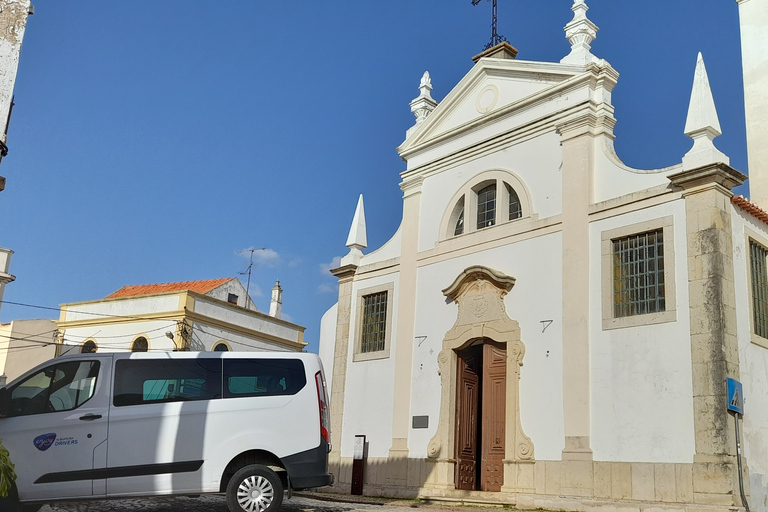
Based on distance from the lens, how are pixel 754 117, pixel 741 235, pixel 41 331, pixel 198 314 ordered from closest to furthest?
1. pixel 741 235
2. pixel 754 117
3. pixel 198 314
4. pixel 41 331

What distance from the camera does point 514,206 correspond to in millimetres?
16062

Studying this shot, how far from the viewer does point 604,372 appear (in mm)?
13062

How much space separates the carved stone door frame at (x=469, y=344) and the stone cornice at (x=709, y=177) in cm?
400

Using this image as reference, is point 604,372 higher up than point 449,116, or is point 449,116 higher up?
point 449,116

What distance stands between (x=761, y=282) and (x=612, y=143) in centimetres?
373

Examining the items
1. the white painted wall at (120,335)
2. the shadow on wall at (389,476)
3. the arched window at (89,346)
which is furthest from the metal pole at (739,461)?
the arched window at (89,346)

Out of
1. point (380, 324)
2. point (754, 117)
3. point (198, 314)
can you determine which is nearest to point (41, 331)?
point (198, 314)

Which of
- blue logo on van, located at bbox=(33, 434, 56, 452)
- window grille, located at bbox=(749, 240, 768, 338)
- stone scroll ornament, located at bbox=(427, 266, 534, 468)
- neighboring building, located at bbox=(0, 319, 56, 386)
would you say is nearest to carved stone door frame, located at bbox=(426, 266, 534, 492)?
stone scroll ornament, located at bbox=(427, 266, 534, 468)

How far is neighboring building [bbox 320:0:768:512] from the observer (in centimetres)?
1188

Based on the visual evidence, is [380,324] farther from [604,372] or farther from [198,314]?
[198,314]

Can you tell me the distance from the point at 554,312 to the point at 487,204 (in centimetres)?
355

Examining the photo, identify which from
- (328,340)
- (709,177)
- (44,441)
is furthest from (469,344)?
(44,441)

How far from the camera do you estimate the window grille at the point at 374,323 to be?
18312 millimetres

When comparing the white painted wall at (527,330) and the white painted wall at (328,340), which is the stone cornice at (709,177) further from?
the white painted wall at (328,340)
